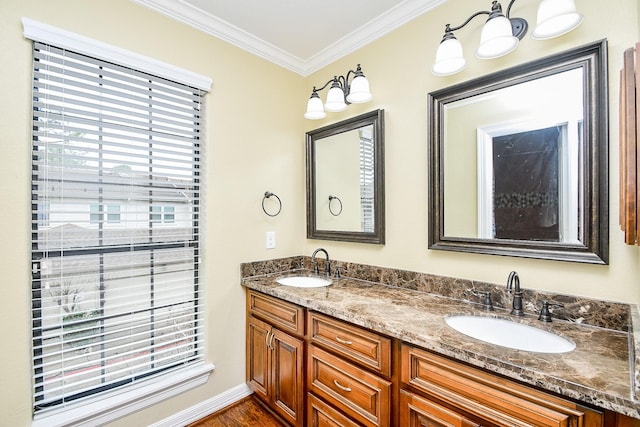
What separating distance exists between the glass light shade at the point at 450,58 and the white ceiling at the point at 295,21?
43cm

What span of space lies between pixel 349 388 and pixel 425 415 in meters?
0.39

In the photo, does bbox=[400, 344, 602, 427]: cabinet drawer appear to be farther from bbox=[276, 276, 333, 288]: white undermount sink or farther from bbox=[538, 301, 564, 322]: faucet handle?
bbox=[276, 276, 333, 288]: white undermount sink

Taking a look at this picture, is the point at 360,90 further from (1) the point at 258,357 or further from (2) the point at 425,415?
(1) the point at 258,357

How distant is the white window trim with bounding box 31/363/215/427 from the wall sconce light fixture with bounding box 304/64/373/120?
191 cm

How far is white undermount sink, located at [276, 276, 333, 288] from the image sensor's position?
2.09m

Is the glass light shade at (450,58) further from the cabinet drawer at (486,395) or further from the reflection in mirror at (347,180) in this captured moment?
the cabinet drawer at (486,395)

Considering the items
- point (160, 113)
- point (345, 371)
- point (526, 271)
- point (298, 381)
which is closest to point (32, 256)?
point (160, 113)

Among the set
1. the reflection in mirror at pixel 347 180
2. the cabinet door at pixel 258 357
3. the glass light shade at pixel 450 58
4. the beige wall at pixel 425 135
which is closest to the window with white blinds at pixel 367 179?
the reflection in mirror at pixel 347 180

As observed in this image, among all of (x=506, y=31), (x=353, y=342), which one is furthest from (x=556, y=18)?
(x=353, y=342)

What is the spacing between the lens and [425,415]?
44.5 inches

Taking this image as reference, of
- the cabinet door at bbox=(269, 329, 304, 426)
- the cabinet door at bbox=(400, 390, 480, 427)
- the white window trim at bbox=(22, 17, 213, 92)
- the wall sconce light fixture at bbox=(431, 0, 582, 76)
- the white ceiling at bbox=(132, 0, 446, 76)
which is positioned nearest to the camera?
the cabinet door at bbox=(400, 390, 480, 427)

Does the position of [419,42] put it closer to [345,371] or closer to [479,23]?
[479,23]

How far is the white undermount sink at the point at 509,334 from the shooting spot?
3.71 ft

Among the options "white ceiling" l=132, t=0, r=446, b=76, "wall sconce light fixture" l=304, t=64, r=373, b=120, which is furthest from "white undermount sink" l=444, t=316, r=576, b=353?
"white ceiling" l=132, t=0, r=446, b=76
